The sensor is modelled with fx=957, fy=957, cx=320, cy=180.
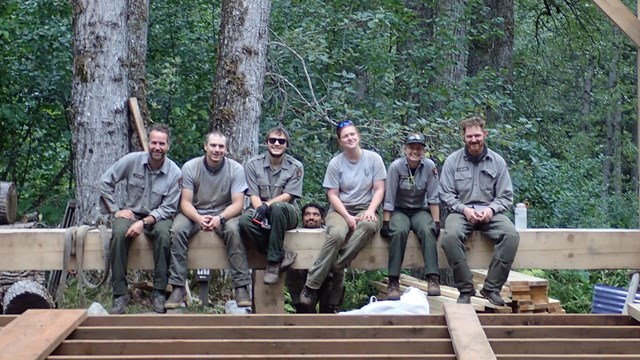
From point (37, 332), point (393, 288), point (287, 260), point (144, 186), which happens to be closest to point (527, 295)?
point (393, 288)

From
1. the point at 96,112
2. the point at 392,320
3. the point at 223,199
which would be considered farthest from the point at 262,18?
the point at 392,320

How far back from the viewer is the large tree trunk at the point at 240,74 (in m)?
9.94

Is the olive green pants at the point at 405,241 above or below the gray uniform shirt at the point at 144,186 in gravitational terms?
below

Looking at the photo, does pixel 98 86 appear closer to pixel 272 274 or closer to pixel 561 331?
pixel 272 274

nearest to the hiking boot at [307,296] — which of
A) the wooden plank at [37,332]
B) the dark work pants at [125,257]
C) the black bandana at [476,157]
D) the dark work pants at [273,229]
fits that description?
the dark work pants at [273,229]

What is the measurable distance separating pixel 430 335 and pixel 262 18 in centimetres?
584

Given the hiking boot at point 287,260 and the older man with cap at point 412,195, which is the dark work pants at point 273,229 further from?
the older man with cap at point 412,195

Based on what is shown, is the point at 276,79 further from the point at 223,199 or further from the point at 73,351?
the point at 73,351

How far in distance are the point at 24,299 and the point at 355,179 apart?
3.34m

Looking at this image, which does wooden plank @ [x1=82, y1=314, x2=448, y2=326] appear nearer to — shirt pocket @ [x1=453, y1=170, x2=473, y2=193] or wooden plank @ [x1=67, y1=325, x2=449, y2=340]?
wooden plank @ [x1=67, y1=325, x2=449, y2=340]

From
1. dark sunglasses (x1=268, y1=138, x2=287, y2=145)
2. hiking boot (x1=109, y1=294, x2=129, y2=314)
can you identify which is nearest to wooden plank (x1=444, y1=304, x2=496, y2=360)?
dark sunglasses (x1=268, y1=138, x2=287, y2=145)

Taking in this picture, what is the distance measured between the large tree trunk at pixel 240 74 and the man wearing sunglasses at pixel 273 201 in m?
2.52

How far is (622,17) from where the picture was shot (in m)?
7.04

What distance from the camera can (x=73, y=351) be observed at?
4465 millimetres
